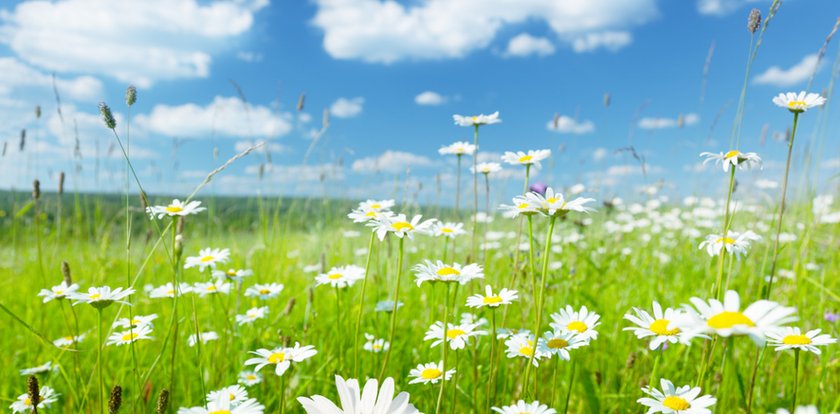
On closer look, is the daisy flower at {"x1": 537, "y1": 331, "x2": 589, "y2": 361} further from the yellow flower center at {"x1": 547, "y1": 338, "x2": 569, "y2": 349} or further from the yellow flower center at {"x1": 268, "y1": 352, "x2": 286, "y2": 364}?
the yellow flower center at {"x1": 268, "y1": 352, "x2": 286, "y2": 364}

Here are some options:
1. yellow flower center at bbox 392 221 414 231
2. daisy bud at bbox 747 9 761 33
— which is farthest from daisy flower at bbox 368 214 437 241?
daisy bud at bbox 747 9 761 33

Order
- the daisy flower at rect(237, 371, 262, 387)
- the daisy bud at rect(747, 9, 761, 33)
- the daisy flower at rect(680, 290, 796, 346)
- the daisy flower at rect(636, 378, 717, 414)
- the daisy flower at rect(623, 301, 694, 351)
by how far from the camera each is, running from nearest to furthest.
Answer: the daisy flower at rect(680, 290, 796, 346) → the daisy flower at rect(636, 378, 717, 414) → the daisy flower at rect(623, 301, 694, 351) → the daisy bud at rect(747, 9, 761, 33) → the daisy flower at rect(237, 371, 262, 387)

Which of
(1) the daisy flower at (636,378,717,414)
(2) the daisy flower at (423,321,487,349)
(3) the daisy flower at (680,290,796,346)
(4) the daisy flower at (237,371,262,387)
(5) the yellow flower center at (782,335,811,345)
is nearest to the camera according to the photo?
(3) the daisy flower at (680,290,796,346)

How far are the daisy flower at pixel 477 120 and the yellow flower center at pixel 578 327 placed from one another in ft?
3.07

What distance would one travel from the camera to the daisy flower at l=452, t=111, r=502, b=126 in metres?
2.15

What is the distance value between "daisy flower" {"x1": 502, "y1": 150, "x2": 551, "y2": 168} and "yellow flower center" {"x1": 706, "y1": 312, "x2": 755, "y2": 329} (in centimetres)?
115

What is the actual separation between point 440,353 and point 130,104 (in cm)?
152

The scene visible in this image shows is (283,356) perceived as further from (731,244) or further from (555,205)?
(731,244)

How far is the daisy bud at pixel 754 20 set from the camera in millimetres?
1690

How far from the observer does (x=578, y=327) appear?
1459 mm

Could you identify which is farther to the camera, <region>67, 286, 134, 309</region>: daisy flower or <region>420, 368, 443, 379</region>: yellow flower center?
<region>420, 368, 443, 379</region>: yellow flower center

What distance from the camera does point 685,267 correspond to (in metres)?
4.33

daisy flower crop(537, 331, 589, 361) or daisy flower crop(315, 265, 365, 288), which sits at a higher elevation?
daisy flower crop(315, 265, 365, 288)

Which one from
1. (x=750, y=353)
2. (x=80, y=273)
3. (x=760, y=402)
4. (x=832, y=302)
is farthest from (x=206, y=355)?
(x=832, y=302)
